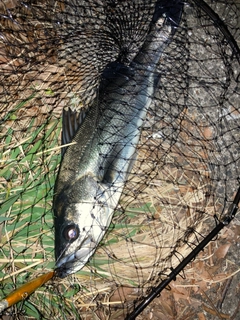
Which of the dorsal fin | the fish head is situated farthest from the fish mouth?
the dorsal fin

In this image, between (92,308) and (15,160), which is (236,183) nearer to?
(92,308)

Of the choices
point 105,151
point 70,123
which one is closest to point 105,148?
point 105,151

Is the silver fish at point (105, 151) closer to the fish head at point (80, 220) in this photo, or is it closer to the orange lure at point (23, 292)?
the fish head at point (80, 220)

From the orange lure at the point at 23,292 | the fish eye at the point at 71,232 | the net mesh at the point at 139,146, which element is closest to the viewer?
the orange lure at the point at 23,292

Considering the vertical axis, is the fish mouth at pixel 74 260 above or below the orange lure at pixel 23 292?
above

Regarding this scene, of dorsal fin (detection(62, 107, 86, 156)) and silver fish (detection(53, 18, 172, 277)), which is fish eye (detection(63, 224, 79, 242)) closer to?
silver fish (detection(53, 18, 172, 277))

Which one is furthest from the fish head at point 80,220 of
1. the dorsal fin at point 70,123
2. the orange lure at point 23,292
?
the dorsal fin at point 70,123

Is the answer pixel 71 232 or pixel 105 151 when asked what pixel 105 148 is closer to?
pixel 105 151

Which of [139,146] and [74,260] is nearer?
[74,260]
